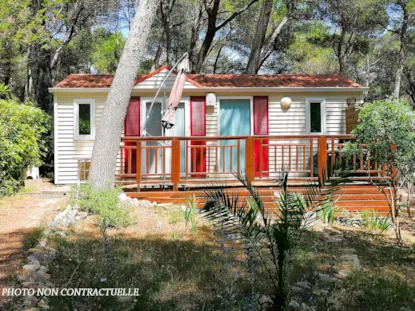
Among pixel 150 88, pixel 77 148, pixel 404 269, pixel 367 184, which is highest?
pixel 150 88

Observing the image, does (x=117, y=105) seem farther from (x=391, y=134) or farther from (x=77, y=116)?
(x=391, y=134)

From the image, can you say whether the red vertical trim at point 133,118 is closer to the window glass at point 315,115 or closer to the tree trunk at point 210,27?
the window glass at point 315,115

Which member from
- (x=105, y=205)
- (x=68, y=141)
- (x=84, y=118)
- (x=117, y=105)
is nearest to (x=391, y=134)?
(x=105, y=205)

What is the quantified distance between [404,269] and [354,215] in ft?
8.79

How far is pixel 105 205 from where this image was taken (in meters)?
5.72

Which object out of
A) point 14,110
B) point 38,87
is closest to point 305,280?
point 14,110

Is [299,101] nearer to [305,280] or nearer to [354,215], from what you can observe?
[354,215]

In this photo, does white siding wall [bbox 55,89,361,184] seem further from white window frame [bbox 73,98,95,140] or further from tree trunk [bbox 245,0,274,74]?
tree trunk [bbox 245,0,274,74]

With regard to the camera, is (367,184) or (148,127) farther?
(148,127)

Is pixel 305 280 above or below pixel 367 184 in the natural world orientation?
below

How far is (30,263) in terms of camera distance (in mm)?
3604

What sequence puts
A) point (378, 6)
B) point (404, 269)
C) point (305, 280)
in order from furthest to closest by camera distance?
point (378, 6), point (404, 269), point (305, 280)

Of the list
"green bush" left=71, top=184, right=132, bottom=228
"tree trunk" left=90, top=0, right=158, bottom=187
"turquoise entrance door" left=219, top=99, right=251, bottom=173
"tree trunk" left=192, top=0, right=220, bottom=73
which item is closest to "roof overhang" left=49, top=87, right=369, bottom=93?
"turquoise entrance door" left=219, top=99, right=251, bottom=173

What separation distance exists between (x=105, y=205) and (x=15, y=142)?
291 cm
